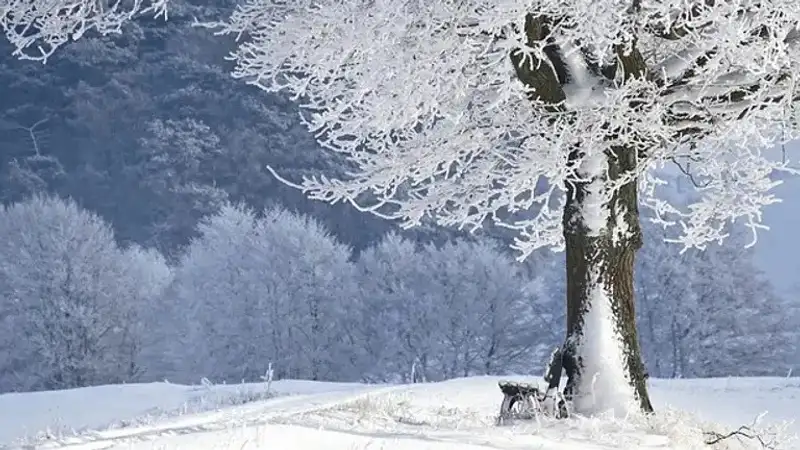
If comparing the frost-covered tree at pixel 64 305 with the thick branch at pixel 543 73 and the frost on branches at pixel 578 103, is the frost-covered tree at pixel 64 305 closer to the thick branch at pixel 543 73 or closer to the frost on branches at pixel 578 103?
the frost on branches at pixel 578 103

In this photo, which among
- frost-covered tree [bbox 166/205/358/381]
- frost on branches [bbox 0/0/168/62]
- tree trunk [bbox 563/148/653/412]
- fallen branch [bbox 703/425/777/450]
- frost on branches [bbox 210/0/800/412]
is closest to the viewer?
frost on branches [bbox 210/0/800/412]

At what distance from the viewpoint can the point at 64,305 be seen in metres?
32.2

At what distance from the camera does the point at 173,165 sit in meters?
55.6

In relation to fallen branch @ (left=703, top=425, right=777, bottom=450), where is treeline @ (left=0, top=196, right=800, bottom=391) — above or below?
Answer: above

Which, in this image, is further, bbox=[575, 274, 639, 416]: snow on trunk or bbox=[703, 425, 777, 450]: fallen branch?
bbox=[575, 274, 639, 416]: snow on trunk

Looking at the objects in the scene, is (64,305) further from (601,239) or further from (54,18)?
(601,239)

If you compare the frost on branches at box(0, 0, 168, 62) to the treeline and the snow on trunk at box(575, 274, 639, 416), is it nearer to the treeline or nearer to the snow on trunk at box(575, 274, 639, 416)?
the snow on trunk at box(575, 274, 639, 416)

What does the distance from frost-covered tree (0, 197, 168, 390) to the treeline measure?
57mm

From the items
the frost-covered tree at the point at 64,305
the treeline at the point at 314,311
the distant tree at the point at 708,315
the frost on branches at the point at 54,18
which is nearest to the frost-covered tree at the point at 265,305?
the treeline at the point at 314,311

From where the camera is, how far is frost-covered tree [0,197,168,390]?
105 feet

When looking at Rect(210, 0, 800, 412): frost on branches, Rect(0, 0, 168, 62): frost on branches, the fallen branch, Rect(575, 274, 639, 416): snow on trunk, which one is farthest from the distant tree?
Rect(0, 0, 168, 62): frost on branches

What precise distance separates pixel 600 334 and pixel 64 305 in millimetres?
29330

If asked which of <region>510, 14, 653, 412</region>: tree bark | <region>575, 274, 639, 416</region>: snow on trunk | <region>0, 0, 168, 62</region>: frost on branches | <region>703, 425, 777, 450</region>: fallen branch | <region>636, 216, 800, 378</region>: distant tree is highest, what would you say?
<region>636, 216, 800, 378</region>: distant tree

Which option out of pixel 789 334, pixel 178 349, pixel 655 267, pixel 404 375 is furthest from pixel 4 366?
pixel 789 334
